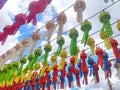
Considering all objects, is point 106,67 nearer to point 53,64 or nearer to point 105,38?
point 105,38

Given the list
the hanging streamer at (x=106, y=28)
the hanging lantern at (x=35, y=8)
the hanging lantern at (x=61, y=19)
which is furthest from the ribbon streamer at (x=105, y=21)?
the hanging lantern at (x=35, y=8)

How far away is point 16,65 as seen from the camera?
620 centimetres

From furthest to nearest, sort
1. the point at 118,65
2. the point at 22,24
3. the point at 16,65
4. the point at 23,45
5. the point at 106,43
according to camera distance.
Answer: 1. the point at 16,65
2. the point at 23,45
3. the point at 118,65
4. the point at 22,24
5. the point at 106,43

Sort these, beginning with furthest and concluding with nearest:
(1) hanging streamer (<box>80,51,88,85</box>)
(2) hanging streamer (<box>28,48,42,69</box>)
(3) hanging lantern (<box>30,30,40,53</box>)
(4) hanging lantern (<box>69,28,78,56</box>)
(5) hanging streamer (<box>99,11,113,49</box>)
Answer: (2) hanging streamer (<box>28,48,42,69</box>)
(3) hanging lantern (<box>30,30,40,53</box>)
(1) hanging streamer (<box>80,51,88,85</box>)
(4) hanging lantern (<box>69,28,78,56</box>)
(5) hanging streamer (<box>99,11,113,49</box>)

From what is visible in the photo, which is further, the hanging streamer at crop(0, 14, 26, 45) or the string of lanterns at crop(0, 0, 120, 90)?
the hanging streamer at crop(0, 14, 26, 45)

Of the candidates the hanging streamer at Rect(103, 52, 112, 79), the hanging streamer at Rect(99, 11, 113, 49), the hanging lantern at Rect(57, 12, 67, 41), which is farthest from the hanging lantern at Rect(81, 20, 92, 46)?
the hanging streamer at Rect(103, 52, 112, 79)

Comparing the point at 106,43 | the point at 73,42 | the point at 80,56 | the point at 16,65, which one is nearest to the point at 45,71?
the point at 16,65

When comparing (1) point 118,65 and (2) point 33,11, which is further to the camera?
(1) point 118,65

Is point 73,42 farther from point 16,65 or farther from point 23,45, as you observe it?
point 16,65

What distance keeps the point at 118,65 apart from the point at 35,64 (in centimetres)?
175

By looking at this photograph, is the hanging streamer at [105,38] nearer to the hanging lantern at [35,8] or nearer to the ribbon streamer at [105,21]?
the ribbon streamer at [105,21]

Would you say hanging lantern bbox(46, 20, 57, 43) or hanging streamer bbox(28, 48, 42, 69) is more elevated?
hanging lantern bbox(46, 20, 57, 43)

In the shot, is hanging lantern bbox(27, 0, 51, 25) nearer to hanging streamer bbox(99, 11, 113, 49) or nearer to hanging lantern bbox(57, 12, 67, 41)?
hanging lantern bbox(57, 12, 67, 41)

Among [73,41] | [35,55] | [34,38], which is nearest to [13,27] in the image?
[34,38]
